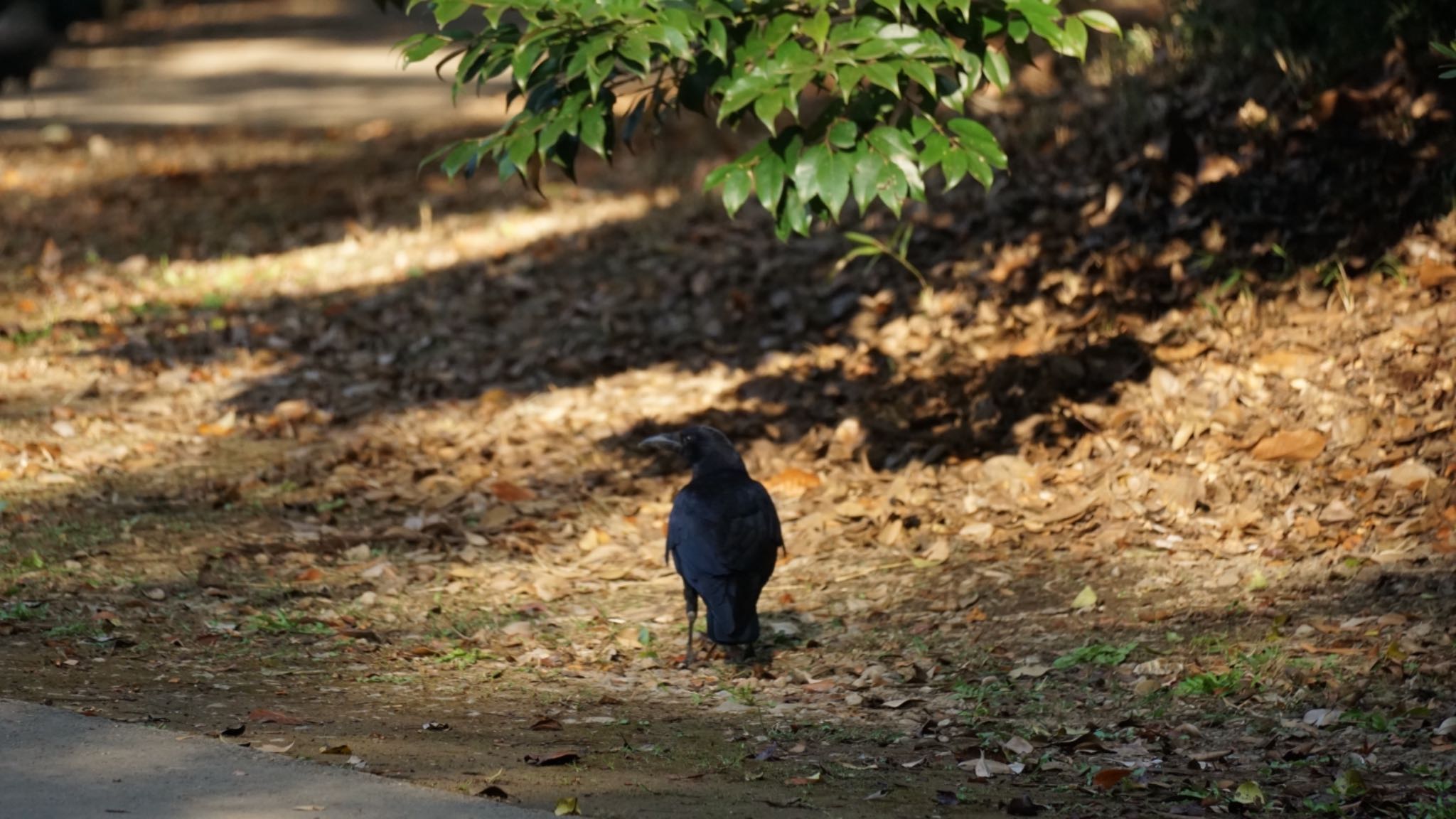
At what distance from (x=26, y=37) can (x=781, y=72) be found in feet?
55.0

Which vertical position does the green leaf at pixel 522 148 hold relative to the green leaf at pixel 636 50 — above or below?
below

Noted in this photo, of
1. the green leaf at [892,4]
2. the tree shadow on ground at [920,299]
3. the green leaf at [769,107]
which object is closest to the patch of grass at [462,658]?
the green leaf at [769,107]

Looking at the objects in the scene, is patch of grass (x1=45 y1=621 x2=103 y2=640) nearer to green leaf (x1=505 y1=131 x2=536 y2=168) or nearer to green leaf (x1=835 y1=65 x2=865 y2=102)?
green leaf (x1=505 y1=131 x2=536 y2=168)

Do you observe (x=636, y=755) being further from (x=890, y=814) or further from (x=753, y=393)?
(x=753, y=393)

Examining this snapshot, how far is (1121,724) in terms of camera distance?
15.8 ft

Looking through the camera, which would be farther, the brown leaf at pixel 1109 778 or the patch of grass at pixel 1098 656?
the patch of grass at pixel 1098 656

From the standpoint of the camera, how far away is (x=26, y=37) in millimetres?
18406

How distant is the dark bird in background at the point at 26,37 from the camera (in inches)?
698

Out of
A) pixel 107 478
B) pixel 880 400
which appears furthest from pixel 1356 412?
pixel 107 478

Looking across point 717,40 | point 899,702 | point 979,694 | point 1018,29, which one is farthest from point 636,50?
point 979,694

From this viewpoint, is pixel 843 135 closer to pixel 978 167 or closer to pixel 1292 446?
pixel 978 167

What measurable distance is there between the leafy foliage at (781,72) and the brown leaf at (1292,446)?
94.6 inches

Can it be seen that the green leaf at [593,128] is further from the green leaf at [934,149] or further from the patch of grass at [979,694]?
the patch of grass at [979,694]

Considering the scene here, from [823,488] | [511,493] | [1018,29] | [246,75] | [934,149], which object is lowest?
[511,493]
